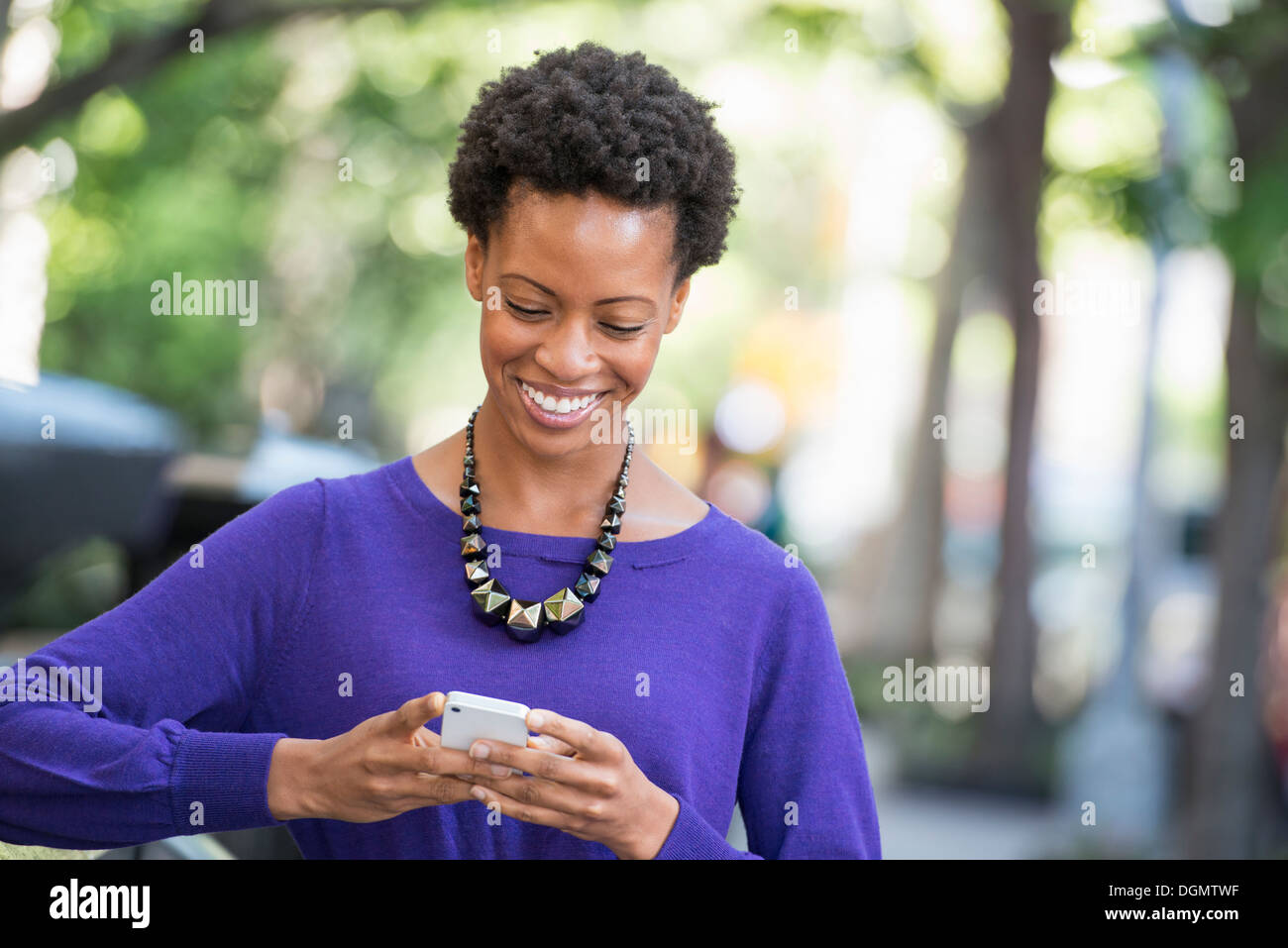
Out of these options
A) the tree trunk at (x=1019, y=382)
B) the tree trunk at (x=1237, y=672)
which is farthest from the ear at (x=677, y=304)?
the tree trunk at (x=1019, y=382)

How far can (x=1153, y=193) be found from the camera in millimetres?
6773

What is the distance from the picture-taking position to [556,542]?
7.14 feet

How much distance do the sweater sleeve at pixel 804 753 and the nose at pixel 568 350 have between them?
0.47 meters

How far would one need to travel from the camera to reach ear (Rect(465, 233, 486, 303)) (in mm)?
2139

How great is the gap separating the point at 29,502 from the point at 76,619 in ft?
21.1

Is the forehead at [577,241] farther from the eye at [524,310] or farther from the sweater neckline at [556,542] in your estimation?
the sweater neckline at [556,542]

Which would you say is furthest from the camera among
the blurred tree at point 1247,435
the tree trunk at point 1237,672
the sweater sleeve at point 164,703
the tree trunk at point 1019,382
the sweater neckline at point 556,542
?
the tree trunk at point 1019,382

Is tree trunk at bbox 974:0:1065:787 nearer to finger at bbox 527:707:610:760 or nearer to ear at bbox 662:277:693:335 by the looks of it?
ear at bbox 662:277:693:335

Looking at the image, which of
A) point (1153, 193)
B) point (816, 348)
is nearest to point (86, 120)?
point (1153, 193)

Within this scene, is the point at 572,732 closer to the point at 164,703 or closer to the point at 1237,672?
the point at 164,703

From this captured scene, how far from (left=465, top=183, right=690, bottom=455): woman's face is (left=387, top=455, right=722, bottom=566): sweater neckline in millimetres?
142

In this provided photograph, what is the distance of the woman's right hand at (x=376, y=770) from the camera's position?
177 cm

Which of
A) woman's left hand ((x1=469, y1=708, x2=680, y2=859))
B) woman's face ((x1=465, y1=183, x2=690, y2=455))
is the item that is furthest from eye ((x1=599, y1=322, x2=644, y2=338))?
woman's left hand ((x1=469, y1=708, x2=680, y2=859))
